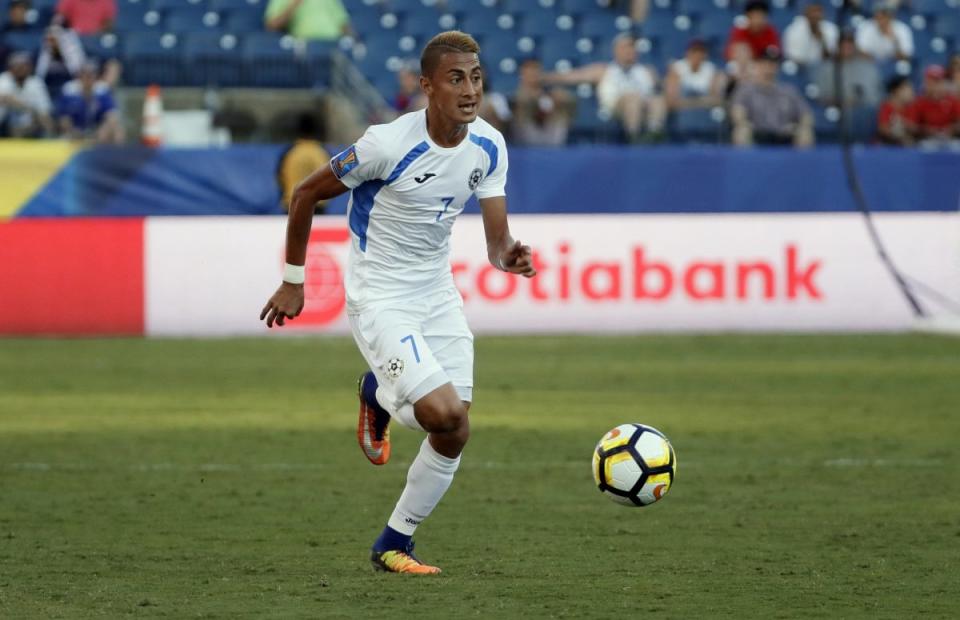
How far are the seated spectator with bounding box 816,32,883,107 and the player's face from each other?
49.4 ft

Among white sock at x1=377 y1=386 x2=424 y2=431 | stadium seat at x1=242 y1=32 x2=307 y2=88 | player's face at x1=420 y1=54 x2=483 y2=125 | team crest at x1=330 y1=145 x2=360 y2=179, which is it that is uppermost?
player's face at x1=420 y1=54 x2=483 y2=125

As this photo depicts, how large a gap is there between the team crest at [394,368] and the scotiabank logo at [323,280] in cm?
1070

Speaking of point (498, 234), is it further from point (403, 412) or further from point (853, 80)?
point (853, 80)

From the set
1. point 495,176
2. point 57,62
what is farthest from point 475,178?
point 57,62

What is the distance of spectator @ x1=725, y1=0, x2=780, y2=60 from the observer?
21.1m

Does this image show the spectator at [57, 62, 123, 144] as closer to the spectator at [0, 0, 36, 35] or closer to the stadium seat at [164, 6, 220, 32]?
the spectator at [0, 0, 36, 35]

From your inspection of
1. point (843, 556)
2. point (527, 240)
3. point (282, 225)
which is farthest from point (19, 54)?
point (843, 556)

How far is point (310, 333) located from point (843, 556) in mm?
11718

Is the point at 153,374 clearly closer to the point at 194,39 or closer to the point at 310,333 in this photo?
the point at 310,333

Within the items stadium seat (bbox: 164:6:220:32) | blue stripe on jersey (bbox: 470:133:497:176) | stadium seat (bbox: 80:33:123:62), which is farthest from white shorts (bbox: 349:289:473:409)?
stadium seat (bbox: 164:6:220:32)

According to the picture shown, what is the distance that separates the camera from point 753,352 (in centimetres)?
1667

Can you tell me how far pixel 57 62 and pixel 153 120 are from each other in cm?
158

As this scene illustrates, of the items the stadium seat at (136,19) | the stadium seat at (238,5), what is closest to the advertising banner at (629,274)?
the stadium seat at (136,19)

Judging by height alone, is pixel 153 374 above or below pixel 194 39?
below
